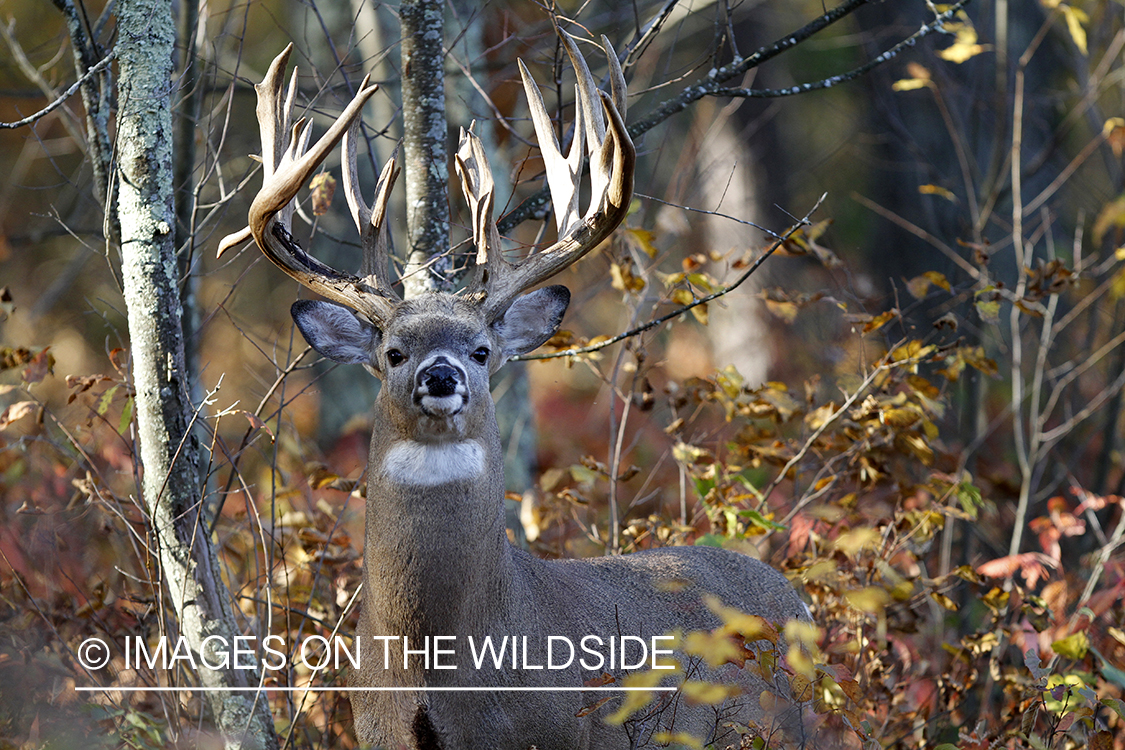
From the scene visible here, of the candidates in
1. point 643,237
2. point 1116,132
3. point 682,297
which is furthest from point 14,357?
point 1116,132

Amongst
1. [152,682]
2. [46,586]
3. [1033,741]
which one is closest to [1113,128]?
[1033,741]

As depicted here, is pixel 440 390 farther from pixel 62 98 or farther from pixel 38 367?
pixel 38 367

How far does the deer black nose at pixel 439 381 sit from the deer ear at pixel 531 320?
721mm

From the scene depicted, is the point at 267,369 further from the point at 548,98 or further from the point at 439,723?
the point at 439,723

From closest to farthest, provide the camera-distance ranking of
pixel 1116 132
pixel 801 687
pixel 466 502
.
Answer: pixel 801 687, pixel 466 502, pixel 1116 132

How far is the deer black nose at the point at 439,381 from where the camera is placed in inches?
133

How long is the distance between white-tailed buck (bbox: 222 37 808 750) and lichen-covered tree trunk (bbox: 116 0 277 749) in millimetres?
437

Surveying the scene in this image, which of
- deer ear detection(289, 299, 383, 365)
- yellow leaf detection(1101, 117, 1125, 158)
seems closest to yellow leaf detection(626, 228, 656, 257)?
deer ear detection(289, 299, 383, 365)

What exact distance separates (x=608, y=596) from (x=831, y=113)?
17218 millimetres

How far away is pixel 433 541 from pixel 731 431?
20.7 feet

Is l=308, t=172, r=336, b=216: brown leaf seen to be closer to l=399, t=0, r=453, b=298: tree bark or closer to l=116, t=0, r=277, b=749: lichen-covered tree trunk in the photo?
l=399, t=0, r=453, b=298: tree bark

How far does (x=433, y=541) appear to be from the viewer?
3461 mm

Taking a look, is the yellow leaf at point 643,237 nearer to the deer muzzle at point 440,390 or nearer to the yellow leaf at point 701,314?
the yellow leaf at point 701,314

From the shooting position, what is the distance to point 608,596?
4.16m
